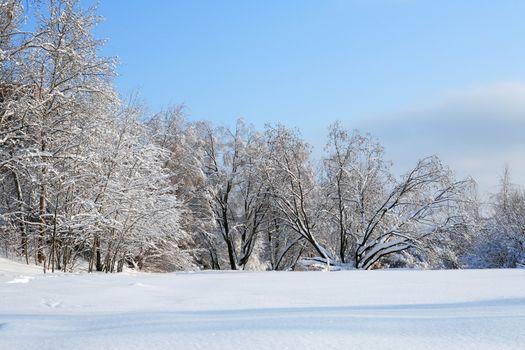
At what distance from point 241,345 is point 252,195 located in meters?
25.4

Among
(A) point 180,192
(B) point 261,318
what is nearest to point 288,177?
(A) point 180,192

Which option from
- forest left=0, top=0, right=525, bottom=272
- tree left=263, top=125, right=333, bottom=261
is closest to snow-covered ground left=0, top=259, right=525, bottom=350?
forest left=0, top=0, right=525, bottom=272

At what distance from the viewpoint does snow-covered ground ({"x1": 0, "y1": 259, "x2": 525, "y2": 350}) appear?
2.74m

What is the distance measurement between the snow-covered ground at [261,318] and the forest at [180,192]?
26.4ft

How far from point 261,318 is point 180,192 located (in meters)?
24.4

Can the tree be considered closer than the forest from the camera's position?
No

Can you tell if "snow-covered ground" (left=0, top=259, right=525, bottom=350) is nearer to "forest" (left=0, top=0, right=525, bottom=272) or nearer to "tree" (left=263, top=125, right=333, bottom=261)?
"forest" (left=0, top=0, right=525, bottom=272)

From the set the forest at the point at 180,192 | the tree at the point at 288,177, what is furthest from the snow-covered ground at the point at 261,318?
the tree at the point at 288,177

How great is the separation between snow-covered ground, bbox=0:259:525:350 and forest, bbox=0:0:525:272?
26.4 feet

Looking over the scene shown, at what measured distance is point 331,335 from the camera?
2.86 meters

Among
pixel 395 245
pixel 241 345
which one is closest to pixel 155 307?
pixel 241 345

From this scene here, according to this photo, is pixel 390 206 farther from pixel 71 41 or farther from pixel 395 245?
pixel 71 41

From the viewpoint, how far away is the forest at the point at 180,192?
1380cm

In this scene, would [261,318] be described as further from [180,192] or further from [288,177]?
[180,192]
